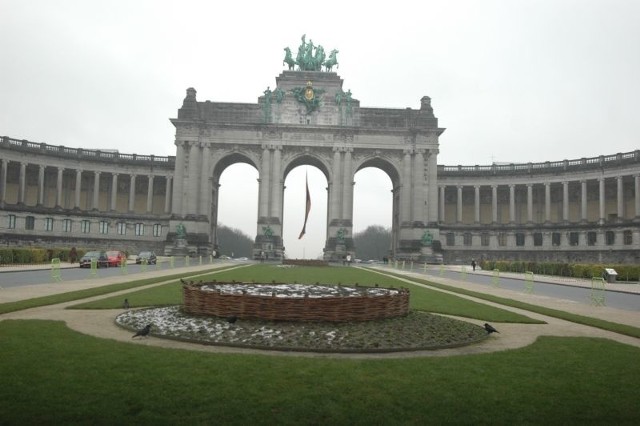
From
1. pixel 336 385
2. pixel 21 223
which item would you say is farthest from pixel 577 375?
pixel 21 223

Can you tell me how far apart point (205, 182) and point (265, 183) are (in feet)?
36.1

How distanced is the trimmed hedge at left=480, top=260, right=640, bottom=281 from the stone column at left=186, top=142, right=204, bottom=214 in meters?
52.1

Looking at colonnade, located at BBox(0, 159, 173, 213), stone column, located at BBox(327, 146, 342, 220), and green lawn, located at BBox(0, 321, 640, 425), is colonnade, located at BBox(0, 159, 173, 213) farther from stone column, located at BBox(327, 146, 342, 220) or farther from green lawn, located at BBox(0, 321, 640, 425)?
green lawn, located at BBox(0, 321, 640, 425)

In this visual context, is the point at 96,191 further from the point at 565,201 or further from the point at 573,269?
the point at 565,201

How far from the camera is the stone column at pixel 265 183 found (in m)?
95.2

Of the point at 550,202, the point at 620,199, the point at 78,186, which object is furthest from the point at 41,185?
the point at 620,199

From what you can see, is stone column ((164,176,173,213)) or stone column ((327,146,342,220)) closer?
stone column ((327,146,342,220))

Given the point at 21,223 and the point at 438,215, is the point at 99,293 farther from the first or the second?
the point at 438,215

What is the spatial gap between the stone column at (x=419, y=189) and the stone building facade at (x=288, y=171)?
7.3 inches

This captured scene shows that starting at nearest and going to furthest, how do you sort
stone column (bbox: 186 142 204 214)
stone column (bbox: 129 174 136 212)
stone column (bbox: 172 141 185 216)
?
stone column (bbox: 186 142 204 214) < stone column (bbox: 172 141 185 216) < stone column (bbox: 129 174 136 212)

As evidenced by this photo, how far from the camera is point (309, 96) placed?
96.1 meters

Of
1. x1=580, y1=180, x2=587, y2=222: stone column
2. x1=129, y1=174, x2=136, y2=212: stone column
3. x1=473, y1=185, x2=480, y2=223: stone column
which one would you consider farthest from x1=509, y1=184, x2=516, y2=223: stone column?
x1=129, y1=174, x2=136, y2=212: stone column

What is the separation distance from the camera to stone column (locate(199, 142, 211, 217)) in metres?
95.5

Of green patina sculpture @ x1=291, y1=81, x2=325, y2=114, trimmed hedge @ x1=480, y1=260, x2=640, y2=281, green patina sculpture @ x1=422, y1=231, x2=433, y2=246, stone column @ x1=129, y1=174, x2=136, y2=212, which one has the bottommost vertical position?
trimmed hedge @ x1=480, y1=260, x2=640, y2=281
